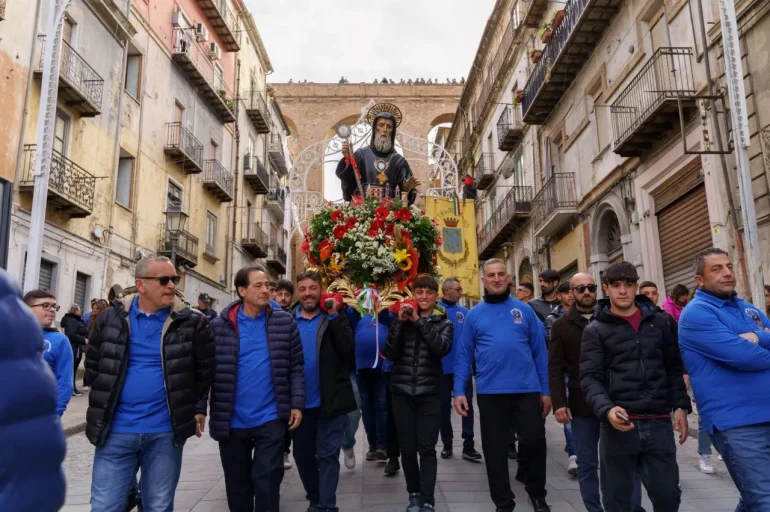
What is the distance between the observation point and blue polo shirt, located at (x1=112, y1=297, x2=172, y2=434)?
378 centimetres

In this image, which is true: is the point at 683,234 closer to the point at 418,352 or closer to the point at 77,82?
the point at 418,352

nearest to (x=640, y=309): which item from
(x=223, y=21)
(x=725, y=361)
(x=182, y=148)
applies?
(x=725, y=361)

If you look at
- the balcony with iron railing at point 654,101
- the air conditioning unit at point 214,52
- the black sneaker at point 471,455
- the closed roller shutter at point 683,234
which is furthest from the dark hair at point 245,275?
the air conditioning unit at point 214,52

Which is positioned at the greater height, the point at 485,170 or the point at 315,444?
the point at 485,170

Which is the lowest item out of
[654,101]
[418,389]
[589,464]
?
[589,464]

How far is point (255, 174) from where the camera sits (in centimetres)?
2911

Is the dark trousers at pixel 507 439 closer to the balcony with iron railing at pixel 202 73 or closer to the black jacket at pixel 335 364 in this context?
the black jacket at pixel 335 364

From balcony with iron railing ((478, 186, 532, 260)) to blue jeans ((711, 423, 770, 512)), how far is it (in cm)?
1865

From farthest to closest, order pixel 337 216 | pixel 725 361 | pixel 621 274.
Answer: pixel 337 216 → pixel 621 274 → pixel 725 361

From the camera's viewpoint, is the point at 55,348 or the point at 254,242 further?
the point at 254,242

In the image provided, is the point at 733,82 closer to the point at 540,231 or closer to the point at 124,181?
the point at 540,231

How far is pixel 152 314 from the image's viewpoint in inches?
158

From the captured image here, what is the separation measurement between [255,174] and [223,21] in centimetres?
661

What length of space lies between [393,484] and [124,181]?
15544mm
